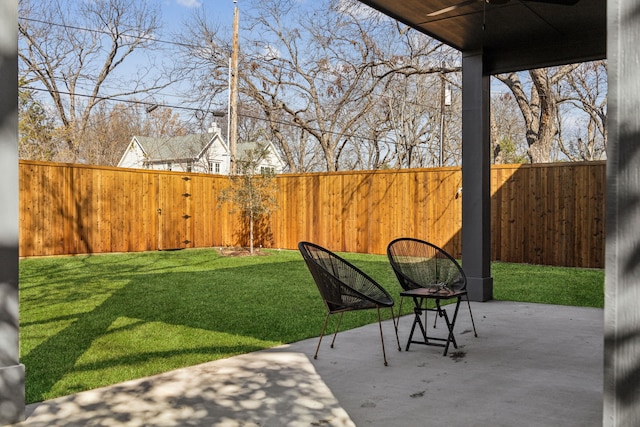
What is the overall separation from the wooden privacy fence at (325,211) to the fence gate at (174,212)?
22mm

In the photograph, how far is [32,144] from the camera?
16609 mm

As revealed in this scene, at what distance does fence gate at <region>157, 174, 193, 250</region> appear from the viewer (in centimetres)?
1241

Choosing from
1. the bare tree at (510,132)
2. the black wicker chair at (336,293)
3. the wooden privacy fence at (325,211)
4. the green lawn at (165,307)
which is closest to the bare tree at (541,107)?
the wooden privacy fence at (325,211)

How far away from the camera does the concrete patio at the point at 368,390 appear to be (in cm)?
281

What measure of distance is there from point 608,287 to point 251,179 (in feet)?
35.9

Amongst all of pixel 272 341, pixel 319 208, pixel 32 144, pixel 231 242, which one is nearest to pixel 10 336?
pixel 272 341

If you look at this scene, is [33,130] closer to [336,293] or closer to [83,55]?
[83,55]

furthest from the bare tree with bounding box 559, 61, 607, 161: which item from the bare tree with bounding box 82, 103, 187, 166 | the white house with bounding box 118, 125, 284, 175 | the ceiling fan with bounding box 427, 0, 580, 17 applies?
the bare tree with bounding box 82, 103, 187, 166

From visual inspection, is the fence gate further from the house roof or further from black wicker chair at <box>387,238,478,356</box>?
the house roof

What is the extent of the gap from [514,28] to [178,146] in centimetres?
1937

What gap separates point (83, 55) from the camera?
60.0 ft

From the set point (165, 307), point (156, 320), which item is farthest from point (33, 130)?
point (156, 320)

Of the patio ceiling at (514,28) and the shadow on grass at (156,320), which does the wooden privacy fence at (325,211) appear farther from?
the patio ceiling at (514,28)

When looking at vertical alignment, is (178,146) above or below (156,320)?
above
